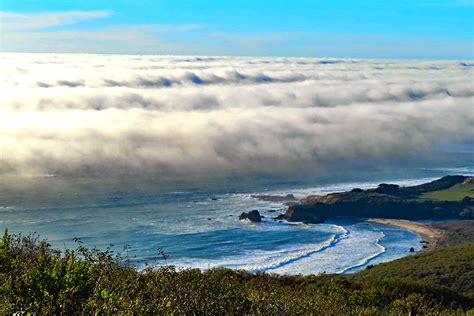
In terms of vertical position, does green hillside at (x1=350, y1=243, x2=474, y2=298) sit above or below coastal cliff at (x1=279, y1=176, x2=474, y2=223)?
above

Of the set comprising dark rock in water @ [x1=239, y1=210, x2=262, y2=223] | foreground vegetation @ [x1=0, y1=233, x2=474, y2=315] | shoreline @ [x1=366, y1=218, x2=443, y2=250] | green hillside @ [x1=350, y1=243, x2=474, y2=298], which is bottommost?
shoreline @ [x1=366, y1=218, x2=443, y2=250]

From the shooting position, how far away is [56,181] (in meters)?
162

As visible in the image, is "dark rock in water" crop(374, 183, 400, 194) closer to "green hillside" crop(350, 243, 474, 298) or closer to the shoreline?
the shoreline

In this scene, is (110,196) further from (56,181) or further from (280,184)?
(280,184)

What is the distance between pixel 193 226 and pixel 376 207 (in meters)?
38.6

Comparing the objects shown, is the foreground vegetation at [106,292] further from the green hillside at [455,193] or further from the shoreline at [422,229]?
the green hillside at [455,193]

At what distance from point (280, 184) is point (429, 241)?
7055 cm

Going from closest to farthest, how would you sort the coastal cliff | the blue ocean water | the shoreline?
the blue ocean water → the shoreline → the coastal cliff

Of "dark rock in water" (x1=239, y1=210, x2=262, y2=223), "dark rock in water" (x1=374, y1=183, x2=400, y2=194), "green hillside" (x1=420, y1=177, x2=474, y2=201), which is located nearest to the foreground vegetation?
"dark rock in water" (x1=239, y1=210, x2=262, y2=223)

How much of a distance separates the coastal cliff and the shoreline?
11.4ft

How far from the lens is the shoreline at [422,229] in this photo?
4060 inches

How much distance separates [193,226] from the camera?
112 metres

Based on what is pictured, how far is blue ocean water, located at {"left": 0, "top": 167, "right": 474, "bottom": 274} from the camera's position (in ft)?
295

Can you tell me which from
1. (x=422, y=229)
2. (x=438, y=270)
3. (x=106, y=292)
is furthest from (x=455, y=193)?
(x=106, y=292)
